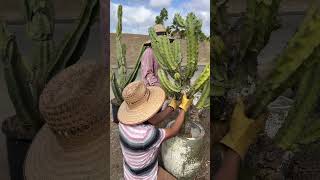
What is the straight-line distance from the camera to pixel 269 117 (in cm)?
395

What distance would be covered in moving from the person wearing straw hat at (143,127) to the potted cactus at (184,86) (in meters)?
0.06

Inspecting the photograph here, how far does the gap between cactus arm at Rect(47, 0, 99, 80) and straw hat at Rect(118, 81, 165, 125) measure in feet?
4.36

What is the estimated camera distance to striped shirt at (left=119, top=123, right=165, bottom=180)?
3.14m

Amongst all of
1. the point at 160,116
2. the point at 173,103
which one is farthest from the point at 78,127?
the point at 173,103

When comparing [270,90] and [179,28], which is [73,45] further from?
[270,90]

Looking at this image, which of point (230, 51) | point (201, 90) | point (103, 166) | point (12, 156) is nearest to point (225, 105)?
point (230, 51)

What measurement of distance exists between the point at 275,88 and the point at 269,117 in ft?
1.70

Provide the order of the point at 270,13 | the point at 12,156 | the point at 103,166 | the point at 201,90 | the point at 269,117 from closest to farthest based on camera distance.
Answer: the point at 201,90 < the point at 103,166 < the point at 270,13 < the point at 269,117 < the point at 12,156

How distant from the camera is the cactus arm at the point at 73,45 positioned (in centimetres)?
422

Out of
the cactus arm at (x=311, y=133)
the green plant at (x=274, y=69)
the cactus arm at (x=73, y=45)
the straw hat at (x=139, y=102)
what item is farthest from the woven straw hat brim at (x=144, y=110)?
the cactus arm at (x=73, y=45)

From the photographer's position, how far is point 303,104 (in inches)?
137

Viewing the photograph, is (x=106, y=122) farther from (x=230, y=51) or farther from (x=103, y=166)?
(x=230, y=51)

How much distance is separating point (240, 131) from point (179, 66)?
73cm

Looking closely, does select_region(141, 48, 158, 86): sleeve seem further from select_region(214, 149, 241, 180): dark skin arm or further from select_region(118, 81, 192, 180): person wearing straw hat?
select_region(214, 149, 241, 180): dark skin arm
